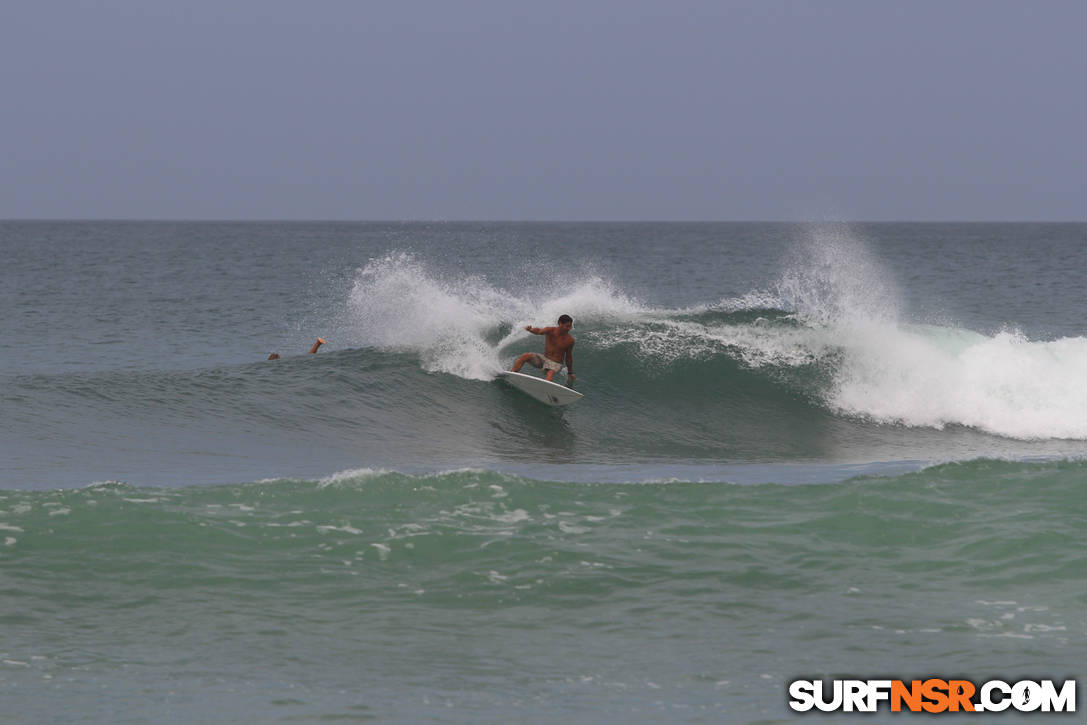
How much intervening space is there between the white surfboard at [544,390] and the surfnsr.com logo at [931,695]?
1043 cm

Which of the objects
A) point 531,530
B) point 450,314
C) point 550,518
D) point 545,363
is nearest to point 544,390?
point 545,363

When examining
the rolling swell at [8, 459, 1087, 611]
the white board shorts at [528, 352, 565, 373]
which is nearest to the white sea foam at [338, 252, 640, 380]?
the white board shorts at [528, 352, 565, 373]

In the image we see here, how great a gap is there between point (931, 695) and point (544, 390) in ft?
36.2

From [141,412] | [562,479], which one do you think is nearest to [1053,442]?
[562,479]

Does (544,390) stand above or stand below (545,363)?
below

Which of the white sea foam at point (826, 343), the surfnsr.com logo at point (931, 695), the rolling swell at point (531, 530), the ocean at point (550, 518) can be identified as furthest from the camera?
the white sea foam at point (826, 343)

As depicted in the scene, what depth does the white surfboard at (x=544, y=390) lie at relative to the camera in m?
17.3

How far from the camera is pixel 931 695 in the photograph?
6762mm

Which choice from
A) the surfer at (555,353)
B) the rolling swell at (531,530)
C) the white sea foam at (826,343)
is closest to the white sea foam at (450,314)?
the white sea foam at (826,343)

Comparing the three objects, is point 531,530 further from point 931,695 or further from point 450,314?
point 450,314

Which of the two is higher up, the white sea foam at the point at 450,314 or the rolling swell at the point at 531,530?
the white sea foam at the point at 450,314

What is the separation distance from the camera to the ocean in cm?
711

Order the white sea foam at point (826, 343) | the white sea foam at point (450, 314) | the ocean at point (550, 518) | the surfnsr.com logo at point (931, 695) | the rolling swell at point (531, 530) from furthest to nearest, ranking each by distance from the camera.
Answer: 1. the white sea foam at point (450, 314)
2. the white sea foam at point (826, 343)
3. the rolling swell at point (531, 530)
4. the ocean at point (550, 518)
5. the surfnsr.com logo at point (931, 695)

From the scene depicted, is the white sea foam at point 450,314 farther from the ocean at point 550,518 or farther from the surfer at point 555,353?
the surfer at point 555,353
